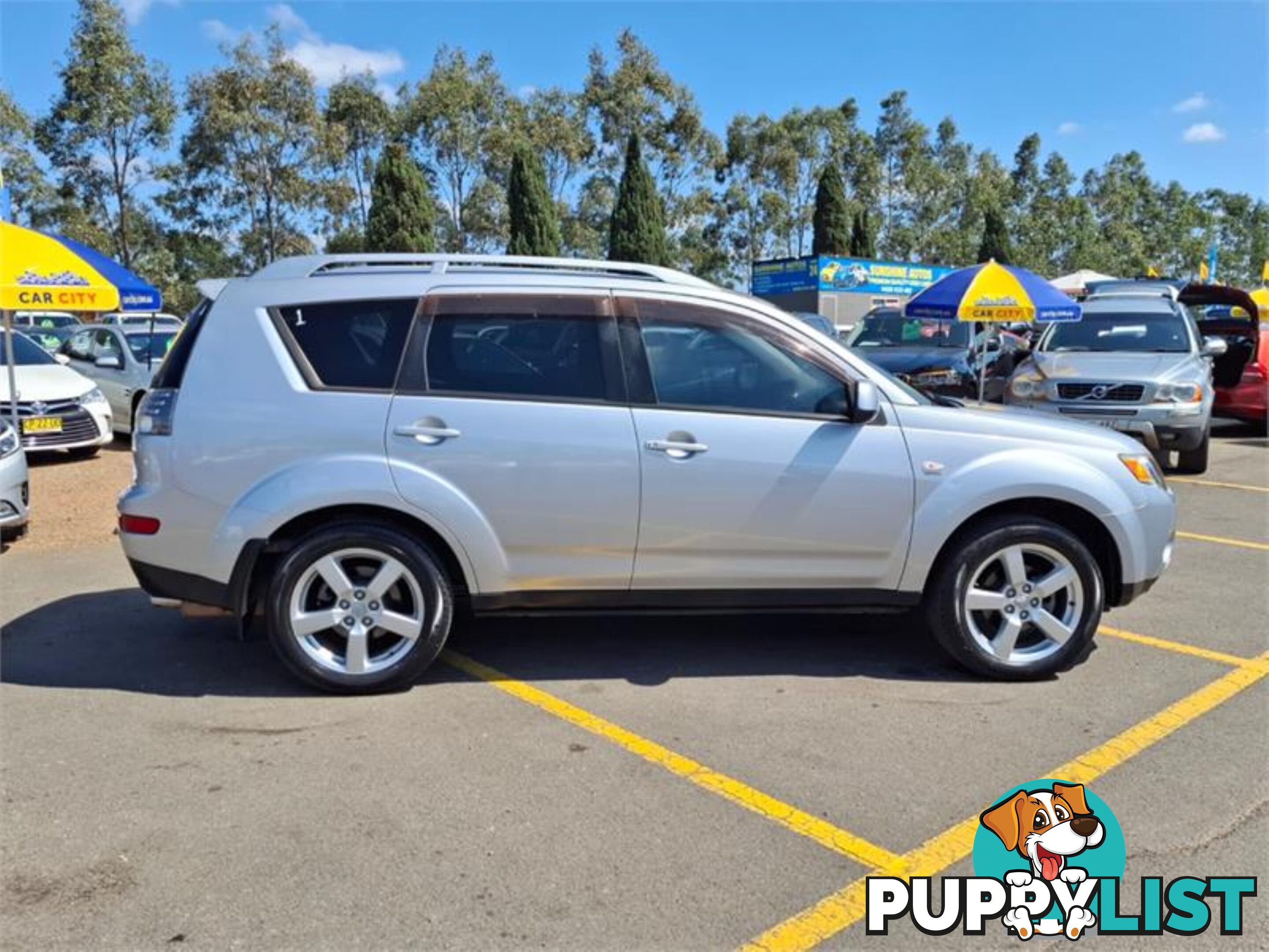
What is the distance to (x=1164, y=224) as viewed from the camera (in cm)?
5959

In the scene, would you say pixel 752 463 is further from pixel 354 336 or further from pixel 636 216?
pixel 636 216

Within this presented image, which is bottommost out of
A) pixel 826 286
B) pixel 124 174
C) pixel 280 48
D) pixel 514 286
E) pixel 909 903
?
pixel 909 903

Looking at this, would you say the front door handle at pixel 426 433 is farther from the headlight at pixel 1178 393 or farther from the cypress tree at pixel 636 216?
the cypress tree at pixel 636 216

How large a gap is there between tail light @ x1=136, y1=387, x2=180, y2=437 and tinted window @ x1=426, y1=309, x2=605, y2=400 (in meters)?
1.09

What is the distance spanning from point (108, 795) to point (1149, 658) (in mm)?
4622

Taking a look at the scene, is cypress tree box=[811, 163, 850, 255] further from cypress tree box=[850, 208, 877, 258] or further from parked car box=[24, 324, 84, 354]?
parked car box=[24, 324, 84, 354]

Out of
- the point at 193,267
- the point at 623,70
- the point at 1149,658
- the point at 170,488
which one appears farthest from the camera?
the point at 623,70

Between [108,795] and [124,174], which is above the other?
[124,174]

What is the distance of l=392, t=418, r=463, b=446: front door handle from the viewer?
415 centimetres

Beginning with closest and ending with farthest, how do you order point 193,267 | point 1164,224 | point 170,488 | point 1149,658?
1. point 170,488
2. point 1149,658
3. point 193,267
4. point 1164,224

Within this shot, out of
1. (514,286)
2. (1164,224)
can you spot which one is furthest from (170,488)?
(1164,224)

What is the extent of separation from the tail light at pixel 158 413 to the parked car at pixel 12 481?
3.32m

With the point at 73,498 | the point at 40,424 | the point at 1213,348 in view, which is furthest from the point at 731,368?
the point at 1213,348

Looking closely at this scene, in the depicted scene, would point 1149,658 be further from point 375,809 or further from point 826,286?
point 826,286
